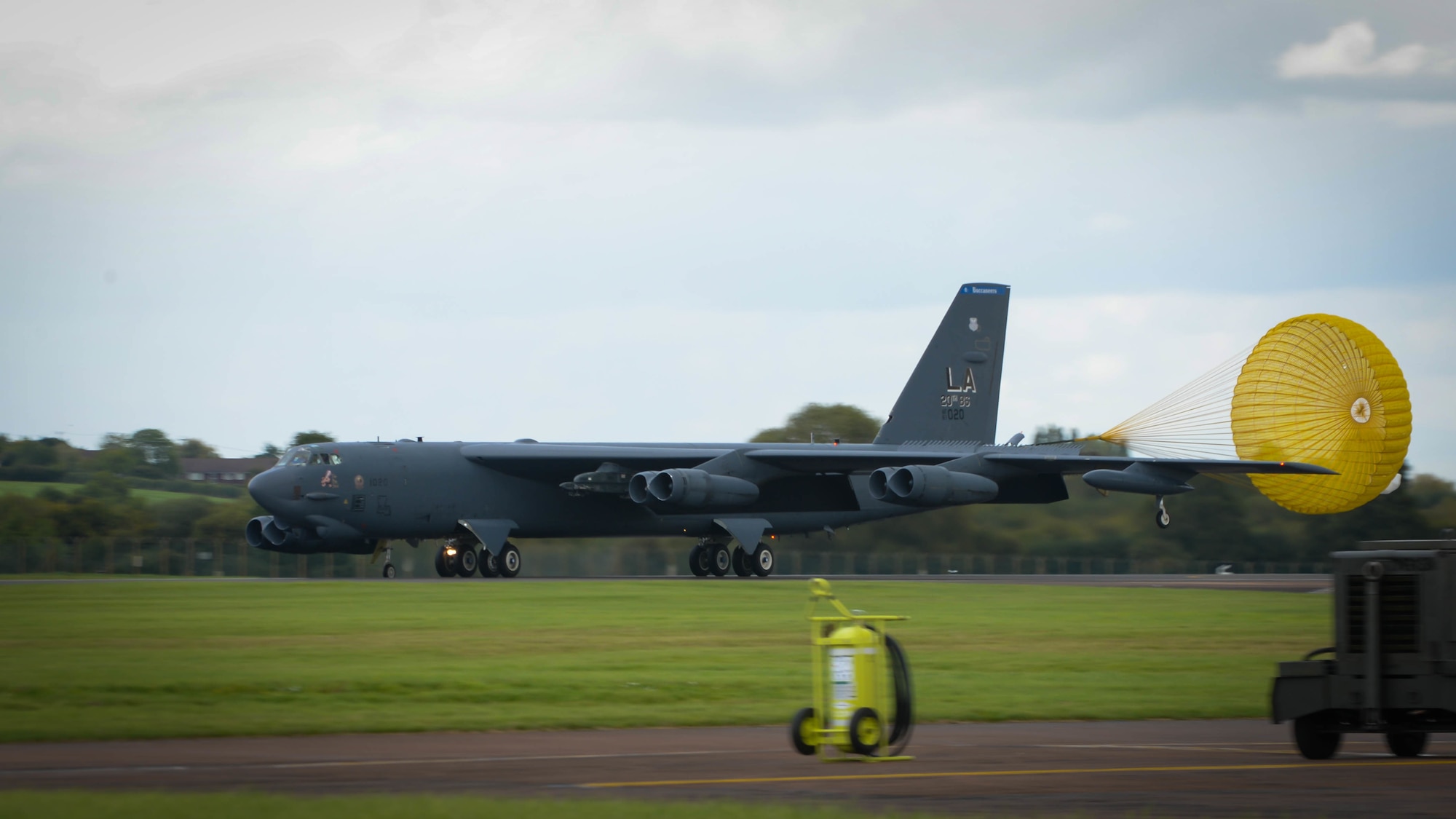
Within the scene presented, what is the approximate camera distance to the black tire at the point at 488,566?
121 feet

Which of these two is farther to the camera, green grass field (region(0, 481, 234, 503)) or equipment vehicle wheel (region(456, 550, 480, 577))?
green grass field (region(0, 481, 234, 503))

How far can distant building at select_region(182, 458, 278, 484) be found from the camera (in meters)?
55.2

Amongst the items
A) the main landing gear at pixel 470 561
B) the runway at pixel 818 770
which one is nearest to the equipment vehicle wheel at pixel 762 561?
the main landing gear at pixel 470 561

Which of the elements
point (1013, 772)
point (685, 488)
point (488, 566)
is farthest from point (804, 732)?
point (488, 566)

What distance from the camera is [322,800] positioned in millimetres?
8883

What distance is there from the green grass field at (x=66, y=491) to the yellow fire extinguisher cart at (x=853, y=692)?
38351mm

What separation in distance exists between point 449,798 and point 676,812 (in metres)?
1.36

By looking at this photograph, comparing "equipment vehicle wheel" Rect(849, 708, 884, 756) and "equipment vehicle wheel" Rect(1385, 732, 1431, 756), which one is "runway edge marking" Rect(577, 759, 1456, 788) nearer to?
"equipment vehicle wheel" Rect(1385, 732, 1431, 756)

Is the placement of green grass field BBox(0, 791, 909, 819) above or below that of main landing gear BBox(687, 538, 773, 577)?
below

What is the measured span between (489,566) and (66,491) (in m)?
16.6

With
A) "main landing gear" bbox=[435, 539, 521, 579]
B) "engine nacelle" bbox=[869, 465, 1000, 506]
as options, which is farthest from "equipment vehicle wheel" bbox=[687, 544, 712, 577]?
"engine nacelle" bbox=[869, 465, 1000, 506]

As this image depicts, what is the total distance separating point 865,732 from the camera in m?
11.0

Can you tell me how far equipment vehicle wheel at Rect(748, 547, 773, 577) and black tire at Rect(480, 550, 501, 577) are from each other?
6.57 m

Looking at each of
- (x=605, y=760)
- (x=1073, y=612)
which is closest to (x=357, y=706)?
(x=605, y=760)
